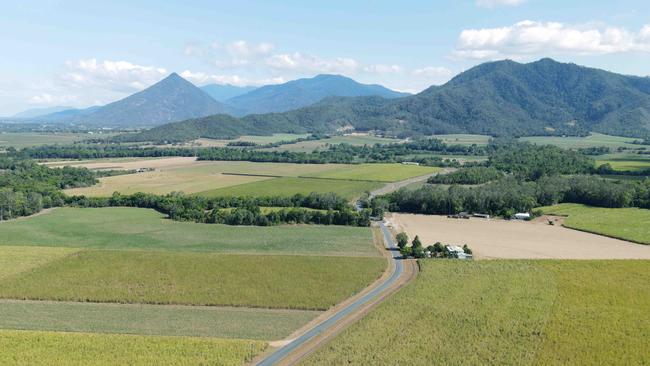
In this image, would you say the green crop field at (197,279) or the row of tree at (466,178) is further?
the row of tree at (466,178)

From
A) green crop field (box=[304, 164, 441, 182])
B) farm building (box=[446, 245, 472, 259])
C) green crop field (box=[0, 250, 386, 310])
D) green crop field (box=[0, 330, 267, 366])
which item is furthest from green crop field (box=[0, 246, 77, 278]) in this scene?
green crop field (box=[304, 164, 441, 182])

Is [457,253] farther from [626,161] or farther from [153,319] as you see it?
[626,161]

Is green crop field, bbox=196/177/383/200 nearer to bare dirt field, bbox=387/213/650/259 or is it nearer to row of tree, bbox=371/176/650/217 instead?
row of tree, bbox=371/176/650/217

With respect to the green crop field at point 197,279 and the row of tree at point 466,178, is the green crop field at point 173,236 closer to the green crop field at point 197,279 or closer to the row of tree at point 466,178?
the green crop field at point 197,279

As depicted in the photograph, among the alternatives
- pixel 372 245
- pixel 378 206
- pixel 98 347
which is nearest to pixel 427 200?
pixel 378 206

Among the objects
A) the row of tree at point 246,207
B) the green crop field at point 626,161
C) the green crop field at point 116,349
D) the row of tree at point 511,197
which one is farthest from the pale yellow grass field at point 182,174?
the green crop field at point 626,161

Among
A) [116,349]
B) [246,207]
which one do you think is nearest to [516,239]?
[246,207]
